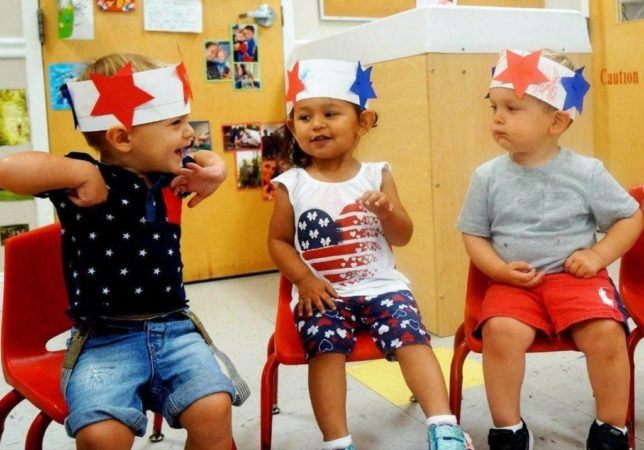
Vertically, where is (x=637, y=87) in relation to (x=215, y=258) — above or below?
above

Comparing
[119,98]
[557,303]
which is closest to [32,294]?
[119,98]

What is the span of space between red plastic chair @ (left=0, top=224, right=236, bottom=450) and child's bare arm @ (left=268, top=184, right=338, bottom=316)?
421mm

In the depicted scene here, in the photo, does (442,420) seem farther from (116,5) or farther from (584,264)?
(116,5)

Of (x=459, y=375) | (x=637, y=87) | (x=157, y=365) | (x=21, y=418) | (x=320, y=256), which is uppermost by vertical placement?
(x=637, y=87)

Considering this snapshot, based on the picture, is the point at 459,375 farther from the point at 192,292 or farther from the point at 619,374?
the point at 192,292

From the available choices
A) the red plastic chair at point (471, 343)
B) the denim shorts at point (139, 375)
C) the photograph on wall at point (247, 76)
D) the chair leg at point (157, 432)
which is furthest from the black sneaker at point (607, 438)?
the photograph on wall at point (247, 76)

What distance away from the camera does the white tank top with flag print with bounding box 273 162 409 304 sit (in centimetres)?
140

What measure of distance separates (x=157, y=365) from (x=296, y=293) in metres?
0.39

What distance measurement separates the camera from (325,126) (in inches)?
56.0

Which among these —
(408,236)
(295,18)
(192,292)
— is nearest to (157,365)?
(408,236)

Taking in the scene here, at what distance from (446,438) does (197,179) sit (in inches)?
24.8

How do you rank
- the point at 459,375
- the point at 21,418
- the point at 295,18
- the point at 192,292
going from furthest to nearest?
the point at 295,18 → the point at 192,292 → the point at 21,418 → the point at 459,375

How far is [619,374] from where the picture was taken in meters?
1.25

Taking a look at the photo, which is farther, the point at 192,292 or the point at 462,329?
the point at 192,292
